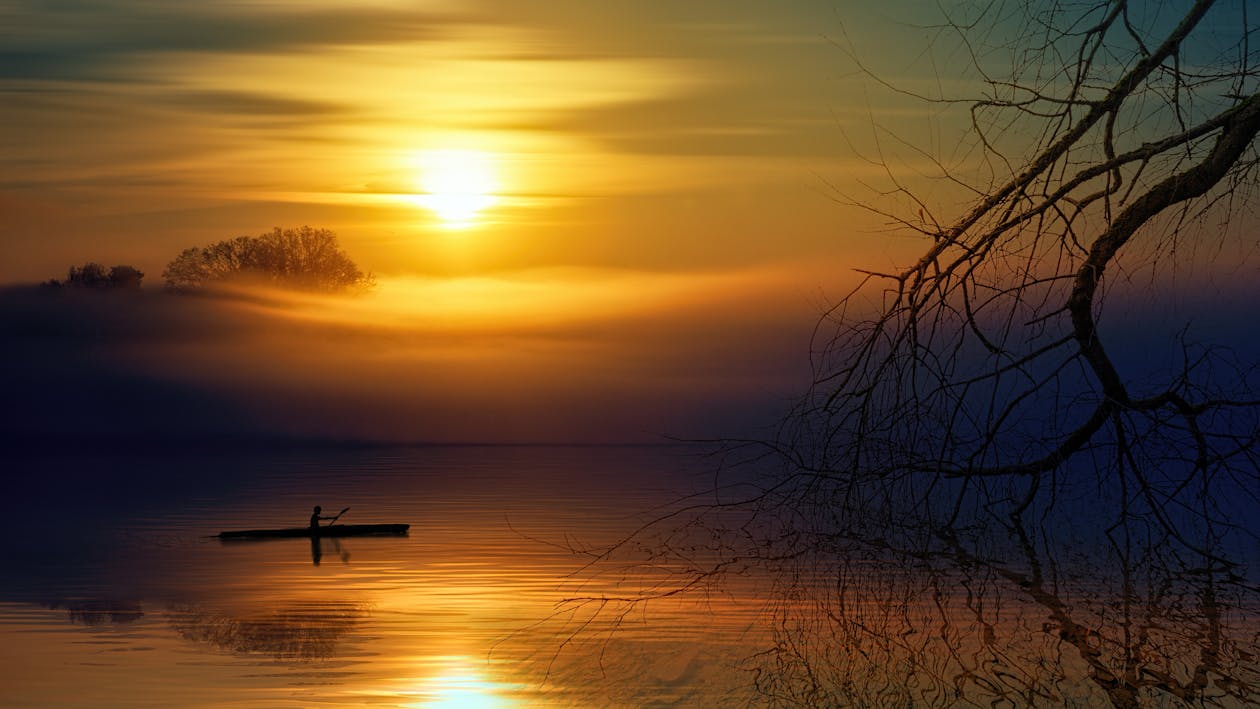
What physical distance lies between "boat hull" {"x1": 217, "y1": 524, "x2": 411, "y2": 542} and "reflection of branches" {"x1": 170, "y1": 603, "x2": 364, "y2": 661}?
9374mm

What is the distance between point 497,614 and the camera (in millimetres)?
19344

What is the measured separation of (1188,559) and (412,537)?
21337 millimetres

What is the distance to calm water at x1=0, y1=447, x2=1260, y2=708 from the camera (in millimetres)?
11102

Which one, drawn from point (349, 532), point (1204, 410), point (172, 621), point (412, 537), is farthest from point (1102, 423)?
point (412, 537)

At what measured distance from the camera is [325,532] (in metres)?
32.2

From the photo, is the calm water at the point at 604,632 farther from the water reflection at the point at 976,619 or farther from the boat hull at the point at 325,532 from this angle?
the boat hull at the point at 325,532

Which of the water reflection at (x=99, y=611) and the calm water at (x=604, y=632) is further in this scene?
the water reflection at (x=99, y=611)

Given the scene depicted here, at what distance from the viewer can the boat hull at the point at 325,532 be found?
31547mm

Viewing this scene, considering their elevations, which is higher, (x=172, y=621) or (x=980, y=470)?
(x=980, y=470)

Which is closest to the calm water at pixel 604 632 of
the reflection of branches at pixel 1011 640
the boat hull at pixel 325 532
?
the reflection of branches at pixel 1011 640

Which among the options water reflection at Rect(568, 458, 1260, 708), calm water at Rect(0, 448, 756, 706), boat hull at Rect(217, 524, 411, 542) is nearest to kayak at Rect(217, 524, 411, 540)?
boat hull at Rect(217, 524, 411, 542)

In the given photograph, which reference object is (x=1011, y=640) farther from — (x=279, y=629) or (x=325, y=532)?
(x=325, y=532)

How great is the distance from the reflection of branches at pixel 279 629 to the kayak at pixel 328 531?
9387 millimetres

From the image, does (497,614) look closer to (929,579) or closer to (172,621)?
(172,621)
